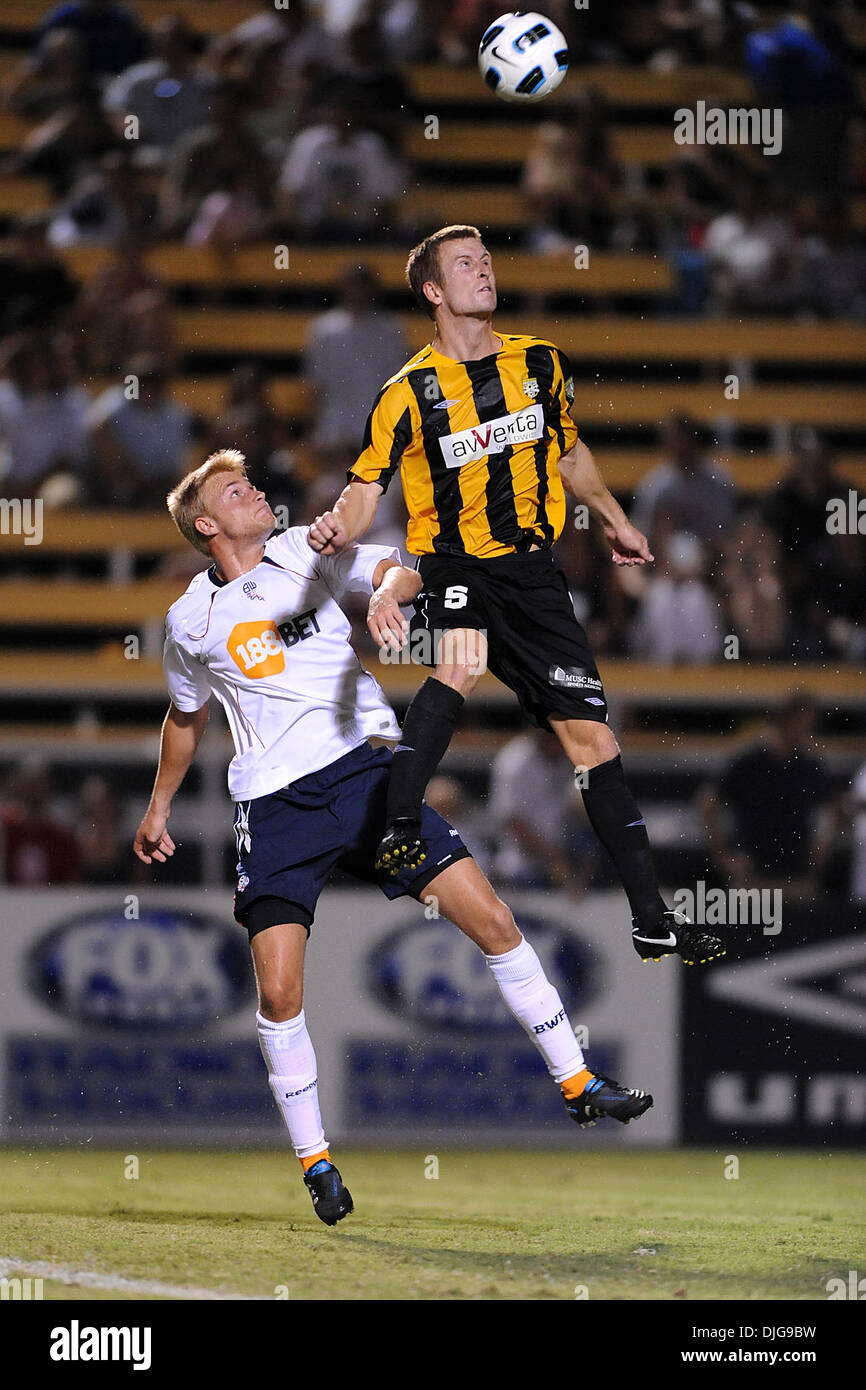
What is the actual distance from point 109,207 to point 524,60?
20.8 ft

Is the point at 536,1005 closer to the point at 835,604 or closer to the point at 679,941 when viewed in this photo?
the point at 679,941

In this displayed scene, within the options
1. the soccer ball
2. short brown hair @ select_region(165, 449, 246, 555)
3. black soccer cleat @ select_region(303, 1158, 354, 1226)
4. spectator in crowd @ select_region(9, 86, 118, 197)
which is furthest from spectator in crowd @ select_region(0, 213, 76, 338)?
black soccer cleat @ select_region(303, 1158, 354, 1226)

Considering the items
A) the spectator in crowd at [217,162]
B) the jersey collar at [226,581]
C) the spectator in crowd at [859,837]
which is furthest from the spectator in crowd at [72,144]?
the jersey collar at [226,581]

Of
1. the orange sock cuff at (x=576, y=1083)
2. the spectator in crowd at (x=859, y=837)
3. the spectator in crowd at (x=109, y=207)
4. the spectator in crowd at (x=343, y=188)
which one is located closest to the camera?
the orange sock cuff at (x=576, y=1083)

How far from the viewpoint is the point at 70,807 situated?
9.40 meters

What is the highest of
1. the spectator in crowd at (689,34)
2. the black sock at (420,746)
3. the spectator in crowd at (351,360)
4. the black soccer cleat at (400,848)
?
the spectator in crowd at (689,34)

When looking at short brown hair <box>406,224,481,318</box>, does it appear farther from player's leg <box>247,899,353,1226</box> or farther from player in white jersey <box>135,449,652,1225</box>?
player's leg <box>247,899,353,1226</box>

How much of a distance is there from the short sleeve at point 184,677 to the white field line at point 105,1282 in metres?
1.91

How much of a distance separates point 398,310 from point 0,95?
3849 mm

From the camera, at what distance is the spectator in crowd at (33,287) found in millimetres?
11414

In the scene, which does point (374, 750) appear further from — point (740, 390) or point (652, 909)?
point (740, 390)

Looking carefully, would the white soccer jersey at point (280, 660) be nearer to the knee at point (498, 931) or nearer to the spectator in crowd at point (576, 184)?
the knee at point (498, 931)

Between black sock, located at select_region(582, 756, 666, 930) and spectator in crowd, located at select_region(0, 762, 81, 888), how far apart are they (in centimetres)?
399

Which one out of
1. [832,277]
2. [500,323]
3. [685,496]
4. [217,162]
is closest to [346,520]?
[685,496]
